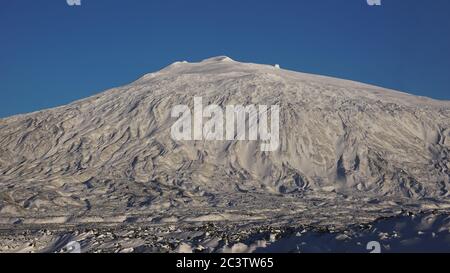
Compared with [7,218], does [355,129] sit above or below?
above

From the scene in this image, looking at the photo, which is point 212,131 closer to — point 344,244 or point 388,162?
point 388,162

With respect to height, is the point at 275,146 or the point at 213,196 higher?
the point at 275,146

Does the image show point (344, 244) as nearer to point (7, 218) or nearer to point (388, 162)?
point (7, 218)
